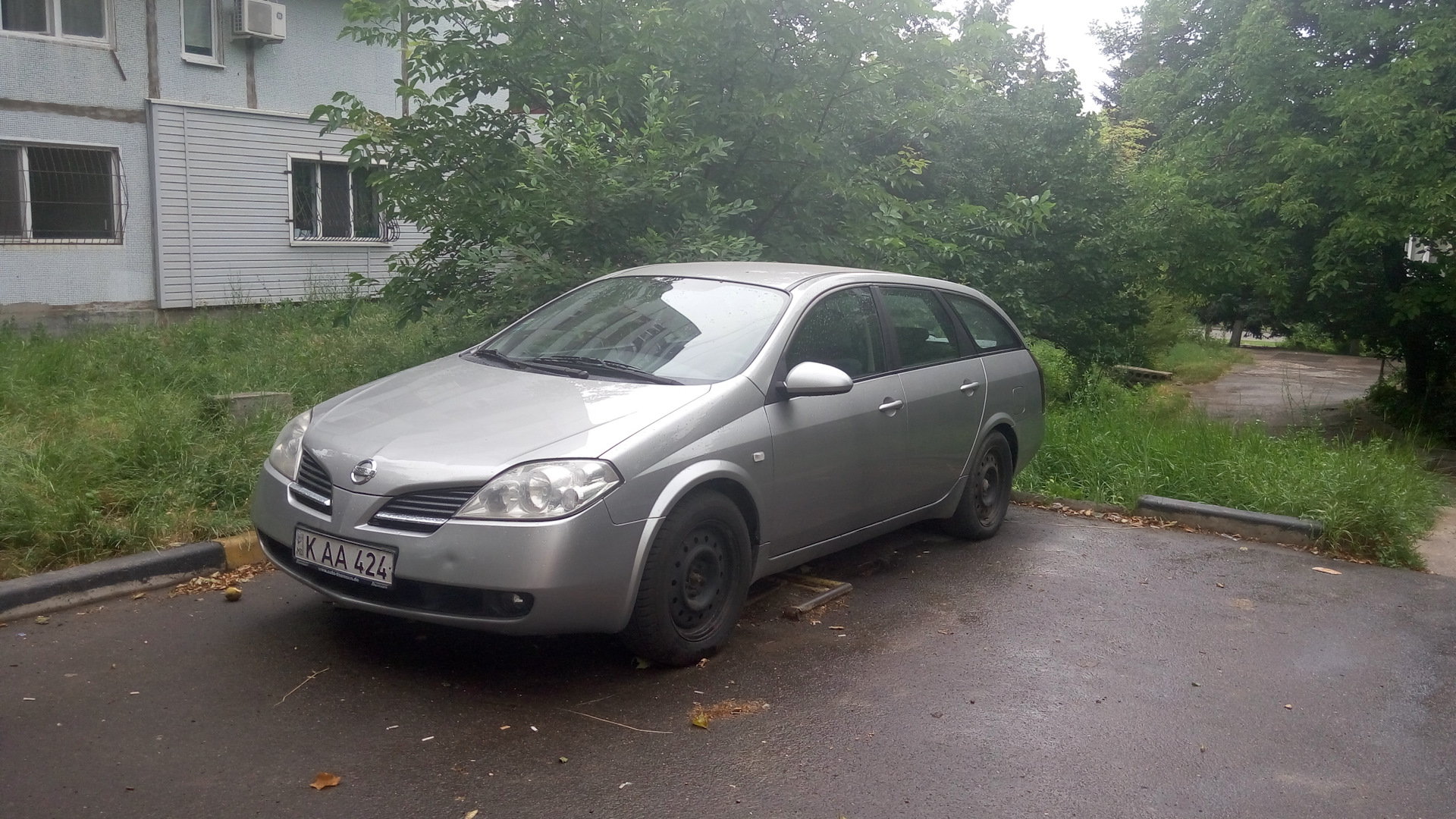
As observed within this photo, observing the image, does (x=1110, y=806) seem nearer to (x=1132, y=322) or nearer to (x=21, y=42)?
(x=1132, y=322)

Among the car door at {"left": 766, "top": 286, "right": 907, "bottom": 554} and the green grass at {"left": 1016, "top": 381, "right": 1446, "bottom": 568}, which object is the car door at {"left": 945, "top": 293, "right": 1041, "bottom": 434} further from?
the green grass at {"left": 1016, "top": 381, "right": 1446, "bottom": 568}

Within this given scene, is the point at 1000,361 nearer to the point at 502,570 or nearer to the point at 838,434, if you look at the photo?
the point at 838,434

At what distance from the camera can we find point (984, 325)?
703cm

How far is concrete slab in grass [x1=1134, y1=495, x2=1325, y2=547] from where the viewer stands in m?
7.23

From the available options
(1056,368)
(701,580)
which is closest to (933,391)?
(701,580)

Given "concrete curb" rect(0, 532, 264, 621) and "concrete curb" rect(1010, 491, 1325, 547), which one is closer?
"concrete curb" rect(0, 532, 264, 621)

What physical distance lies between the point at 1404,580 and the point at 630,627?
15.0ft

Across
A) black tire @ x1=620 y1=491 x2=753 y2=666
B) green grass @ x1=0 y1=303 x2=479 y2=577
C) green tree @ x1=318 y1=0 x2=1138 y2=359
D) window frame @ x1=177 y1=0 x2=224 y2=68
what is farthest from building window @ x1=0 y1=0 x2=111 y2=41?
black tire @ x1=620 y1=491 x2=753 y2=666

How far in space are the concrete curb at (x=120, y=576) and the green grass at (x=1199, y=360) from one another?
→ 2037 centimetres

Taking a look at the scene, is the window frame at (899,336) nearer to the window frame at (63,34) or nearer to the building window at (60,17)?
the window frame at (63,34)

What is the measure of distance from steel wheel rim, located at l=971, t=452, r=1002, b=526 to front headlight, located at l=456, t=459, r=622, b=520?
3.17m

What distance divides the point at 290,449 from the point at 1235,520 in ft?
18.6

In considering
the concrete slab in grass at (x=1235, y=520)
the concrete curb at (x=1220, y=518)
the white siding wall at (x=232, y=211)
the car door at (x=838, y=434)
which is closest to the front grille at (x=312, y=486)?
the car door at (x=838, y=434)

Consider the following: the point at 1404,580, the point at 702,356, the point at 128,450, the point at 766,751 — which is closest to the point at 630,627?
the point at 766,751
